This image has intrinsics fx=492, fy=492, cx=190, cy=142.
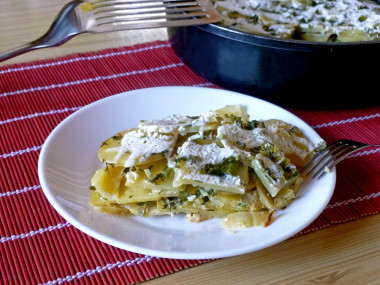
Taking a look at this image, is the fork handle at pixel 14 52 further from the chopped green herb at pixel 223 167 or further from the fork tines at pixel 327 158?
the fork tines at pixel 327 158

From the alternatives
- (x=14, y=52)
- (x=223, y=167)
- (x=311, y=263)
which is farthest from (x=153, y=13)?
(x=311, y=263)

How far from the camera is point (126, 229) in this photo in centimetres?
90

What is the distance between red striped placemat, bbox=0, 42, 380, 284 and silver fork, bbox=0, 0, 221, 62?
172 millimetres

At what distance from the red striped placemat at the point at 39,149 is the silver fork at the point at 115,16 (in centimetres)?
17

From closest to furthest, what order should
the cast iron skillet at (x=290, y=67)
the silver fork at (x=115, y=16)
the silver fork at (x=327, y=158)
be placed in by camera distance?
the silver fork at (x=327, y=158) < the cast iron skillet at (x=290, y=67) < the silver fork at (x=115, y=16)

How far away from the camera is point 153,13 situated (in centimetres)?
142

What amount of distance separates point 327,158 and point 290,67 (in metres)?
0.29

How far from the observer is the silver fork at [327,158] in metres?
1.03

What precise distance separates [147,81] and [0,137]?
18.7 inches

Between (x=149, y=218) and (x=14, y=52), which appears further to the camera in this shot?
(x=14, y=52)

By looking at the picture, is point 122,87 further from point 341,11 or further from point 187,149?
point 341,11

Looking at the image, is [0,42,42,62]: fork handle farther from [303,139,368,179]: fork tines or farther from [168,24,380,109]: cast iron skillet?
[303,139,368,179]: fork tines

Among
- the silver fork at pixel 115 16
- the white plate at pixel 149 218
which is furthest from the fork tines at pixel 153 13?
the white plate at pixel 149 218

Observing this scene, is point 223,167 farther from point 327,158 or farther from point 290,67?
point 290,67
